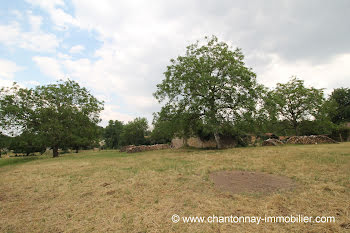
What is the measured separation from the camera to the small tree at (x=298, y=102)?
2820cm

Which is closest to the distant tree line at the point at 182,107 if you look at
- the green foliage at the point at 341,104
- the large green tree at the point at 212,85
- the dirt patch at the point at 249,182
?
the large green tree at the point at 212,85

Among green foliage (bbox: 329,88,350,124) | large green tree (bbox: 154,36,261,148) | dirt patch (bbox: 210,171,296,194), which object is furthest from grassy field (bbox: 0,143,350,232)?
green foliage (bbox: 329,88,350,124)

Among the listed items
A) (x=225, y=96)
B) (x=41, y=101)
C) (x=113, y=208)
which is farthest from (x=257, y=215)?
(x=41, y=101)

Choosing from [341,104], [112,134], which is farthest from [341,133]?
[112,134]

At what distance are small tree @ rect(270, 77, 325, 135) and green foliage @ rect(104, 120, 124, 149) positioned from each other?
5607cm

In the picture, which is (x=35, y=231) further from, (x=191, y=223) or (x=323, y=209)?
(x=323, y=209)

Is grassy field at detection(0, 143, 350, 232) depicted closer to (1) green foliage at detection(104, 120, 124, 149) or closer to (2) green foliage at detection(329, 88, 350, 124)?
(2) green foliage at detection(329, 88, 350, 124)

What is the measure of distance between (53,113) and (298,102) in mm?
37975

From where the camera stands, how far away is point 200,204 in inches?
163

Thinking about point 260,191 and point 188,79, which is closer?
point 260,191

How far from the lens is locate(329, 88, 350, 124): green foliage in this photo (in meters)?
39.6

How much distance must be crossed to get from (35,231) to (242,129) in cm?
1870

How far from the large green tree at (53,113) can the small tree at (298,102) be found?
98.5 ft

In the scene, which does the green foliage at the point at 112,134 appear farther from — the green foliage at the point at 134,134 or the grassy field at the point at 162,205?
the grassy field at the point at 162,205
